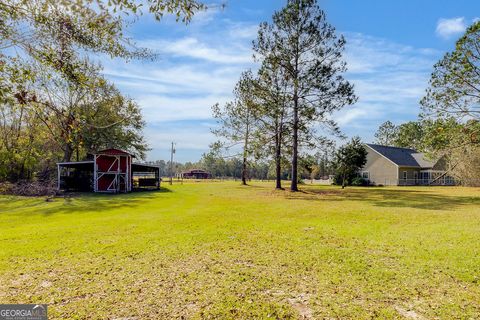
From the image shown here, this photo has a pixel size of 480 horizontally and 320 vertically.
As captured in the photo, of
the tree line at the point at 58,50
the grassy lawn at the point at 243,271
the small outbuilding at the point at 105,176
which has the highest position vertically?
the tree line at the point at 58,50

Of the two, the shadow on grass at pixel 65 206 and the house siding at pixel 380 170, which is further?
the house siding at pixel 380 170

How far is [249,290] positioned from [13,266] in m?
4.51

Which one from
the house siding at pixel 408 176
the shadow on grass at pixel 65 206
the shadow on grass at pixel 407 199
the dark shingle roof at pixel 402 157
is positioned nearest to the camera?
the shadow on grass at pixel 65 206

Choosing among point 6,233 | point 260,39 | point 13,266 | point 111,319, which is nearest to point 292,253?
point 111,319

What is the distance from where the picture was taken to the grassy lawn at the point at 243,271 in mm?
3850

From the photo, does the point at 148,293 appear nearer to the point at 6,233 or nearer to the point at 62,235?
the point at 62,235

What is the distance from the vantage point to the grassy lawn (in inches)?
152

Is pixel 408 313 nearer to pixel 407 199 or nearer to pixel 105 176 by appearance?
pixel 407 199

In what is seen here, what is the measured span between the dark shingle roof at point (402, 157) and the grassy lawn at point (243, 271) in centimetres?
3913

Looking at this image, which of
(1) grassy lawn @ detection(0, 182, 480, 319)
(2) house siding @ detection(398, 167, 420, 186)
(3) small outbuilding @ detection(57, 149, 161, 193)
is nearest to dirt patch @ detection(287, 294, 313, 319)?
(1) grassy lawn @ detection(0, 182, 480, 319)

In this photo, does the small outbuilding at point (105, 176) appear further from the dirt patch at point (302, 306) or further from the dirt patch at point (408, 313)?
the dirt patch at point (408, 313)

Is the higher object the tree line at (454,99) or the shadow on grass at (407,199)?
the tree line at (454,99)

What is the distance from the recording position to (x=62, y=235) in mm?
8016

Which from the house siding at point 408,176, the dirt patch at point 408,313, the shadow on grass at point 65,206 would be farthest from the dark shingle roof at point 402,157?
the dirt patch at point 408,313
